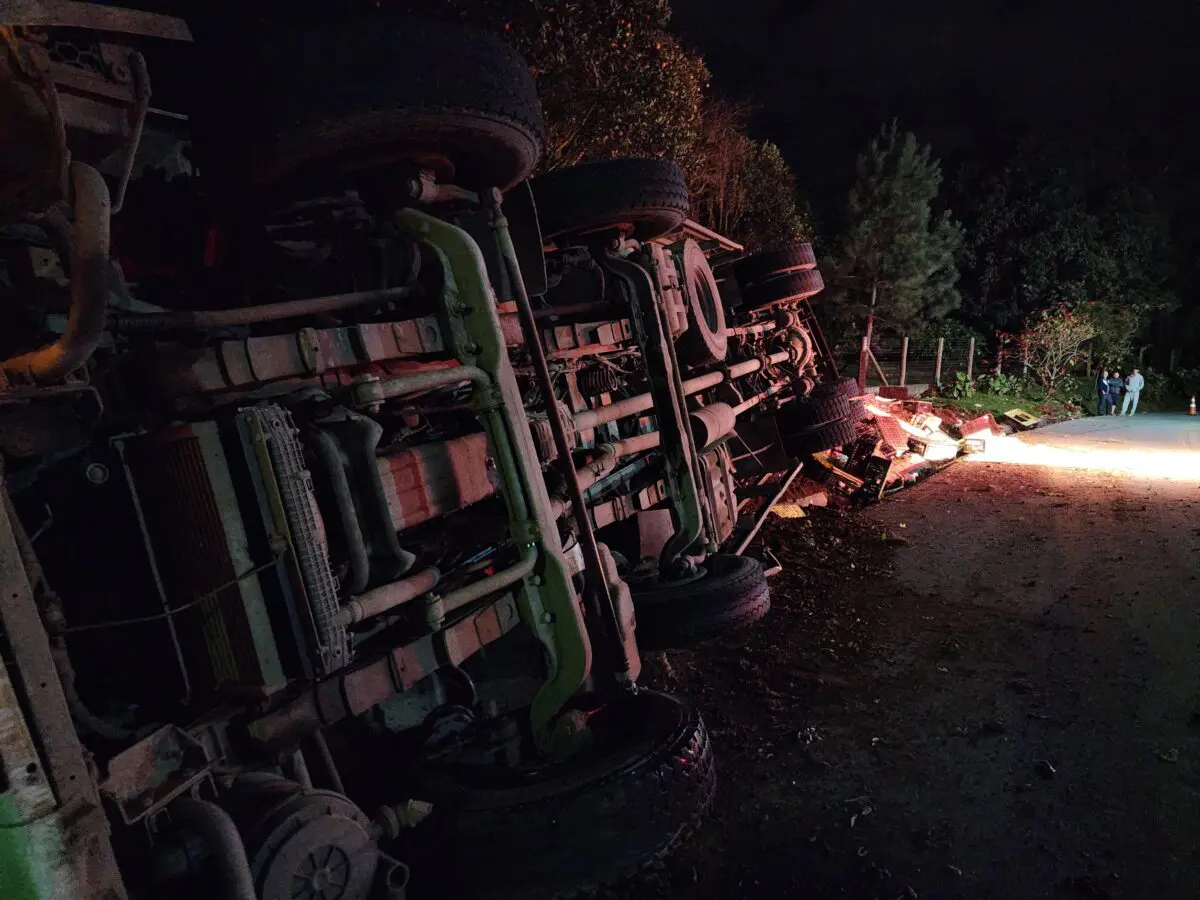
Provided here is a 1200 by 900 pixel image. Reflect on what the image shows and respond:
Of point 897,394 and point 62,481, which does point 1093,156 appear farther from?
point 62,481

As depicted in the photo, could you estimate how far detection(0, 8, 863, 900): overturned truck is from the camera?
68.7 inches

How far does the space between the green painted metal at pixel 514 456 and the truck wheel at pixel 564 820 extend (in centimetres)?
32

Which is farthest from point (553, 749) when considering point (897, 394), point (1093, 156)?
point (1093, 156)

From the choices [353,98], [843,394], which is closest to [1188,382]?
[843,394]

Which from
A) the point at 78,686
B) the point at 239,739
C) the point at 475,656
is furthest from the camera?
the point at 475,656

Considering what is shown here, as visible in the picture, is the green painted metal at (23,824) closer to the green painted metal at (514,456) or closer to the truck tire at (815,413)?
the green painted metal at (514,456)

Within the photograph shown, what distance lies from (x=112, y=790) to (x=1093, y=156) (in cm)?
3204

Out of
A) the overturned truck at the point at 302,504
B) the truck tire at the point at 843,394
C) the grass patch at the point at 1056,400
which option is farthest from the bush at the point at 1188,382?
the overturned truck at the point at 302,504

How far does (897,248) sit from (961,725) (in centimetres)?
2077

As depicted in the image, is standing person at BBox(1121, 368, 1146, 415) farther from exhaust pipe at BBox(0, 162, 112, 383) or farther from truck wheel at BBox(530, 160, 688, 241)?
exhaust pipe at BBox(0, 162, 112, 383)

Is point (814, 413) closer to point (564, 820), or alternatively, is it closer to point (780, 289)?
point (780, 289)

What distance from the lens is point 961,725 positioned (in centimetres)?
356

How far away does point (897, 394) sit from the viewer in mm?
13445

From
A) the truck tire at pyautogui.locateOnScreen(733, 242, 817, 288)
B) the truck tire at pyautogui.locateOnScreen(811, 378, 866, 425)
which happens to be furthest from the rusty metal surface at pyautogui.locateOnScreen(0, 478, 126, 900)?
the truck tire at pyautogui.locateOnScreen(733, 242, 817, 288)
